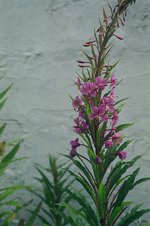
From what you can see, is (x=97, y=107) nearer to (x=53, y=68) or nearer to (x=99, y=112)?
(x=99, y=112)

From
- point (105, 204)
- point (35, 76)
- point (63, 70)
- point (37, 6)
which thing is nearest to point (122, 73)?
point (63, 70)

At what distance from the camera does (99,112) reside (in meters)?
1.08

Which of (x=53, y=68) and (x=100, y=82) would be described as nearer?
(x=100, y=82)

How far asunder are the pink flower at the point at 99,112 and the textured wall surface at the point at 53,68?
1.89 feet

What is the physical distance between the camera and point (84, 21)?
1840mm

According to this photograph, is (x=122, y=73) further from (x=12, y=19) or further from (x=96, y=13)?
(x=12, y=19)

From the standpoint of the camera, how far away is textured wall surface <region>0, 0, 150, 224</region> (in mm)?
1701

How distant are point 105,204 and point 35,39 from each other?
935 mm

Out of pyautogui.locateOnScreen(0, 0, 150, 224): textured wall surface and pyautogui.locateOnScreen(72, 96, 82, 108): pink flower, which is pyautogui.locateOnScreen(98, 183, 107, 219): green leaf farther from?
pyautogui.locateOnScreen(0, 0, 150, 224): textured wall surface

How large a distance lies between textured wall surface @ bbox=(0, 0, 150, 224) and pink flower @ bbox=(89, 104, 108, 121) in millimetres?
576

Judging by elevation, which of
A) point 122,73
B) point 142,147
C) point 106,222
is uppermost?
point 122,73

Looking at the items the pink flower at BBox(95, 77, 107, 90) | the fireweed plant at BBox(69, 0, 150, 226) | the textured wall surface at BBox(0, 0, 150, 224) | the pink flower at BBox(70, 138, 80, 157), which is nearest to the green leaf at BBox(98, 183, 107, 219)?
the fireweed plant at BBox(69, 0, 150, 226)

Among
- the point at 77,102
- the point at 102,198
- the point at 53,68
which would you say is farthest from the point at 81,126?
the point at 53,68

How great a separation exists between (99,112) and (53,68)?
0.76 metres
